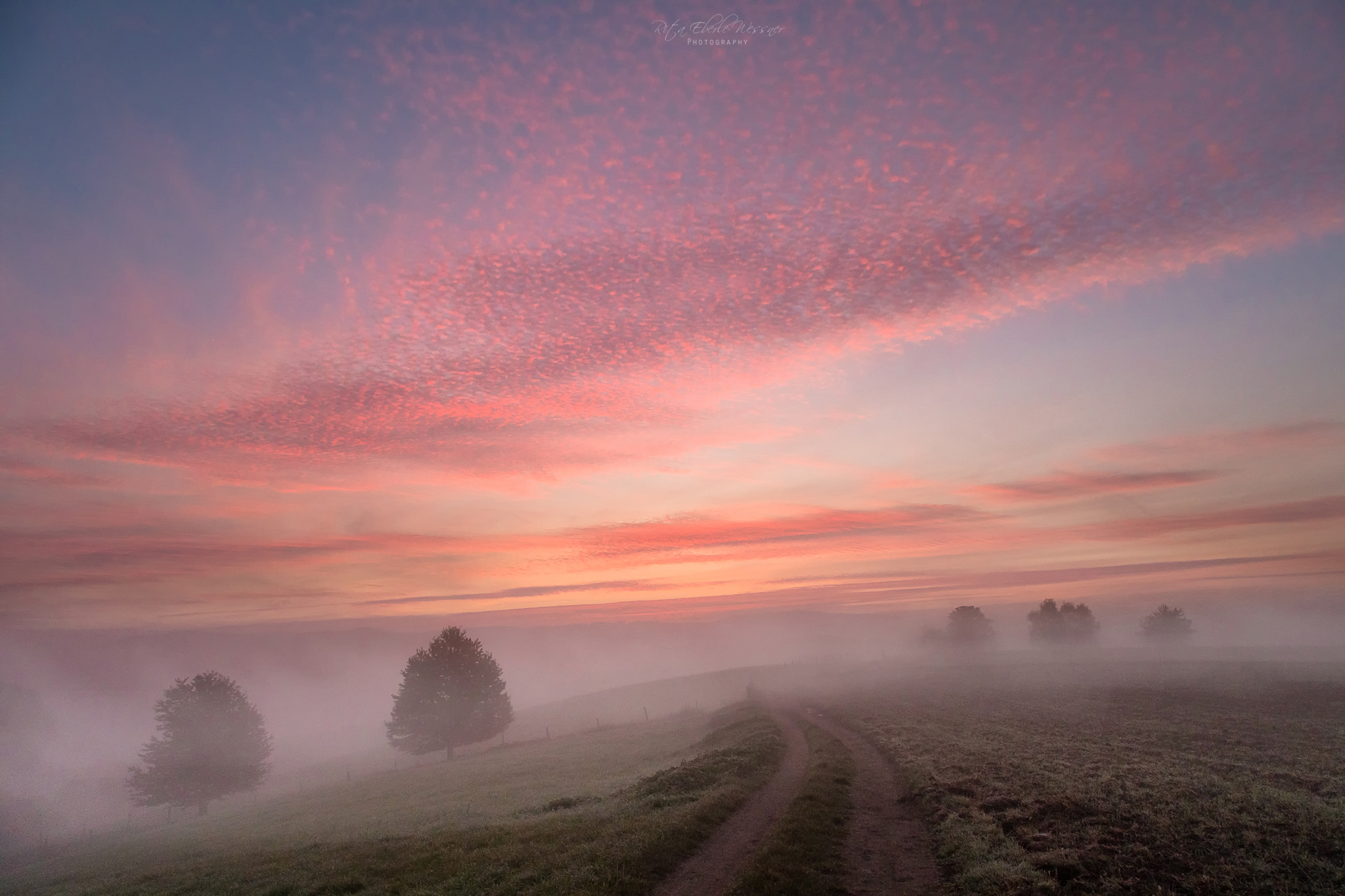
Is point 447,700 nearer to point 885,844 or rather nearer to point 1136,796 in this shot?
point 885,844

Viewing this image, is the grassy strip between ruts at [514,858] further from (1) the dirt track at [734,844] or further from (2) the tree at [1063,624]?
(2) the tree at [1063,624]

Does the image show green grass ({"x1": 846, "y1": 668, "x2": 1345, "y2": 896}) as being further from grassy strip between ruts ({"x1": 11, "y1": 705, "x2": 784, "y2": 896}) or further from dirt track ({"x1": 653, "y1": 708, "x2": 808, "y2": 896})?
grassy strip between ruts ({"x1": 11, "y1": 705, "x2": 784, "y2": 896})

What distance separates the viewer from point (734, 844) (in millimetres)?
17594

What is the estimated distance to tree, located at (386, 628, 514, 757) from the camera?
65000mm

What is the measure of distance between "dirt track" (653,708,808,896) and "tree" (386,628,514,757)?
5115 centimetres

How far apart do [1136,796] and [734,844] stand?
1497 cm

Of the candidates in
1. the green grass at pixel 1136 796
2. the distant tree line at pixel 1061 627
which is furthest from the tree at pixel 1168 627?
the green grass at pixel 1136 796

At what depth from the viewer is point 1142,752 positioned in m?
28.1

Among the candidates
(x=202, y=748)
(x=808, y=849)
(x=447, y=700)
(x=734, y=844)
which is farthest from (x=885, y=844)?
(x=202, y=748)

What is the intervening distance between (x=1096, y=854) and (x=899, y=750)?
1829cm

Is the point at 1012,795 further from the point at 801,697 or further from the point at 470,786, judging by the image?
the point at 801,697

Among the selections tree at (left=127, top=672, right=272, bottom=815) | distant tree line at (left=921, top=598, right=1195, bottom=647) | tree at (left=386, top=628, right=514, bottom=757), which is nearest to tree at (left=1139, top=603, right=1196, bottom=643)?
distant tree line at (left=921, top=598, right=1195, bottom=647)

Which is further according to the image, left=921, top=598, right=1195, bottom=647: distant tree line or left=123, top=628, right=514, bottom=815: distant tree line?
left=921, top=598, right=1195, bottom=647: distant tree line

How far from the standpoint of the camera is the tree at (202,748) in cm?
5519
